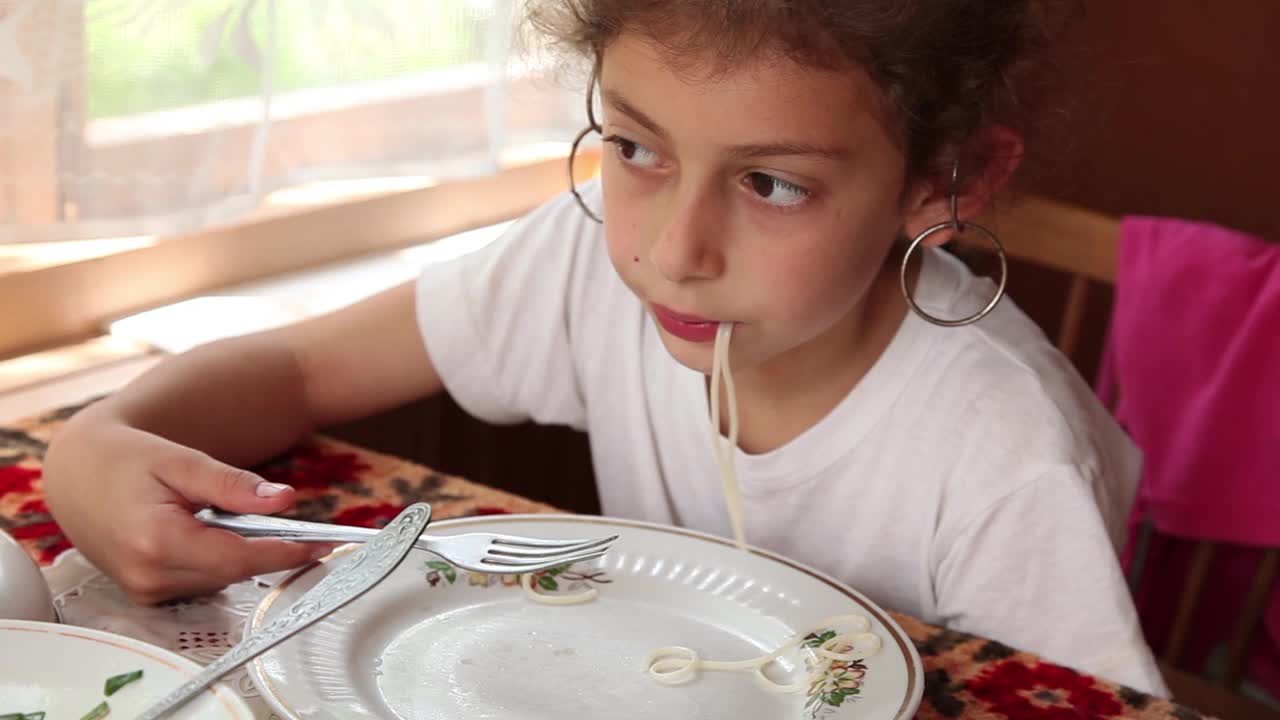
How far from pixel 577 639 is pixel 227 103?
796 millimetres

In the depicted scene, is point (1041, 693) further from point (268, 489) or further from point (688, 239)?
point (268, 489)

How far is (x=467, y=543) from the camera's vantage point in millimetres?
832

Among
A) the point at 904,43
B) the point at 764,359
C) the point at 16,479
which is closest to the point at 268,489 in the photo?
the point at 16,479

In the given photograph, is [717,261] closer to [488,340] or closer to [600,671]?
[600,671]

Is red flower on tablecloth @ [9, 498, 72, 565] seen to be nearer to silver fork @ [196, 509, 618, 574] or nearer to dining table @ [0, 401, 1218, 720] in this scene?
dining table @ [0, 401, 1218, 720]

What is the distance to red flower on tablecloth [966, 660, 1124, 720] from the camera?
0.80 m

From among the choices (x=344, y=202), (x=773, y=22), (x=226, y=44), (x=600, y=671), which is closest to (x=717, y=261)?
(x=773, y=22)

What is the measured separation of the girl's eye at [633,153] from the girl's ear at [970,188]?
20cm

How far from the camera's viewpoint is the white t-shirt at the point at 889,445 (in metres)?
1.01

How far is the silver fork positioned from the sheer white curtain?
54 cm

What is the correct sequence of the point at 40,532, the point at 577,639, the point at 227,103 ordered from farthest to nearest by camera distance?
the point at 227,103
the point at 40,532
the point at 577,639

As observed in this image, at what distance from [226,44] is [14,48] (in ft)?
0.67

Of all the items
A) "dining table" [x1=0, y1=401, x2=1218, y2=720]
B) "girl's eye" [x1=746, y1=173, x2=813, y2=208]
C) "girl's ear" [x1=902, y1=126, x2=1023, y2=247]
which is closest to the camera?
"dining table" [x1=0, y1=401, x2=1218, y2=720]

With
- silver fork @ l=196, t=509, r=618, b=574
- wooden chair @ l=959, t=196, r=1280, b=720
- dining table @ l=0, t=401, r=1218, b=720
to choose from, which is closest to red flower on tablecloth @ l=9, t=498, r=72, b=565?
dining table @ l=0, t=401, r=1218, b=720
